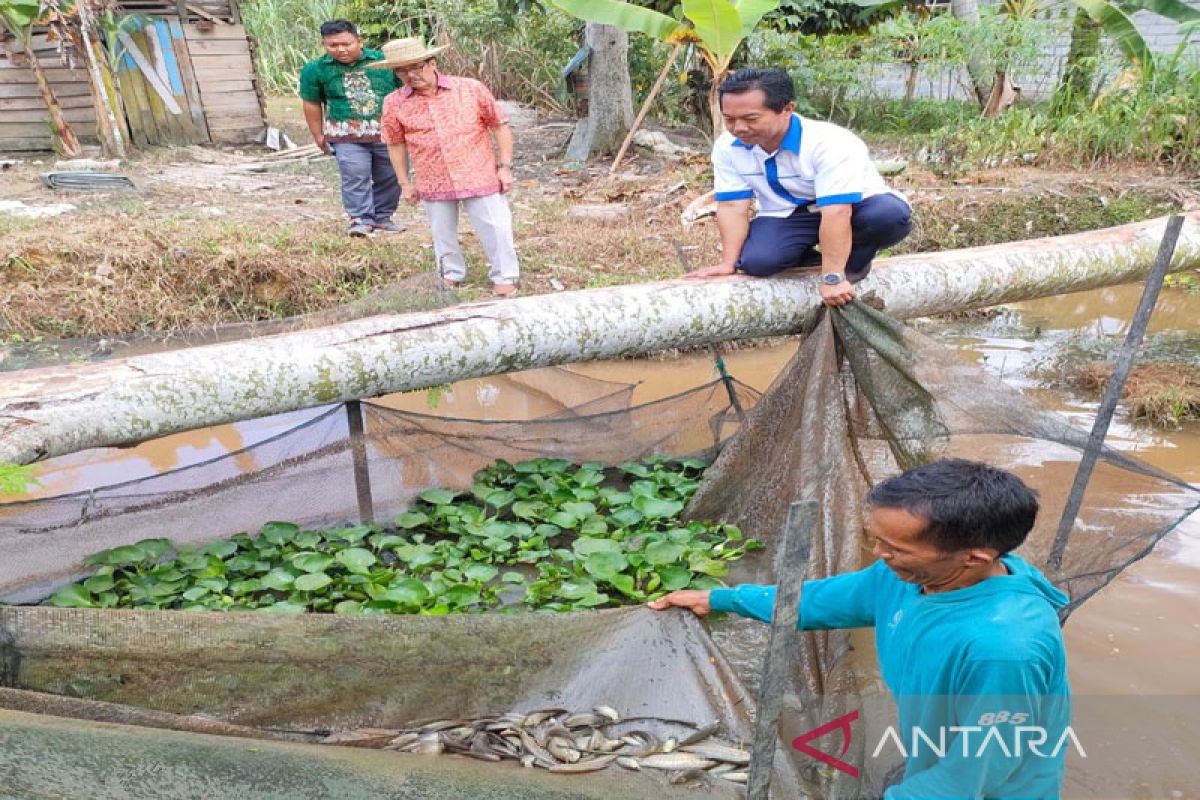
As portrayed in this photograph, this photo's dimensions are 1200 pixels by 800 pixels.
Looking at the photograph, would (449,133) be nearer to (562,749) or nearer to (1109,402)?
(1109,402)

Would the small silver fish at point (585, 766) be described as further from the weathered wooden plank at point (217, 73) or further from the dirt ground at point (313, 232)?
the weathered wooden plank at point (217, 73)

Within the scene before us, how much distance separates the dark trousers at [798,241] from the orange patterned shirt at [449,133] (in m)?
2.16

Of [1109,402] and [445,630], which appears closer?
[445,630]

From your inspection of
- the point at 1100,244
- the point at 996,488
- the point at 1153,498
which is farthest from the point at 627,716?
the point at 1100,244

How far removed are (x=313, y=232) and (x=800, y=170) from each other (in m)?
4.27

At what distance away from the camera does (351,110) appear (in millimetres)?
6109

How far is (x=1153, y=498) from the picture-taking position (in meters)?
2.41

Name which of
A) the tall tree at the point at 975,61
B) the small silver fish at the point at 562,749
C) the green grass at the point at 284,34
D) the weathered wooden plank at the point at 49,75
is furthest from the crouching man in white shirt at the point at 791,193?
the green grass at the point at 284,34

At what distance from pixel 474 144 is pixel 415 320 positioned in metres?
2.28

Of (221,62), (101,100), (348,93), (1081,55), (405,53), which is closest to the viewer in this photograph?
(405,53)

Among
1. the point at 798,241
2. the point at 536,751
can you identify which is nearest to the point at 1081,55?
the point at 798,241

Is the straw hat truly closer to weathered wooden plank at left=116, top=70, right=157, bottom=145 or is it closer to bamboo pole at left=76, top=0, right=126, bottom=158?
bamboo pole at left=76, top=0, right=126, bottom=158

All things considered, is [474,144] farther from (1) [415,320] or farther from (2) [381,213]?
(1) [415,320]

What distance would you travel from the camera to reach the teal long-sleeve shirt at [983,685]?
143 cm
